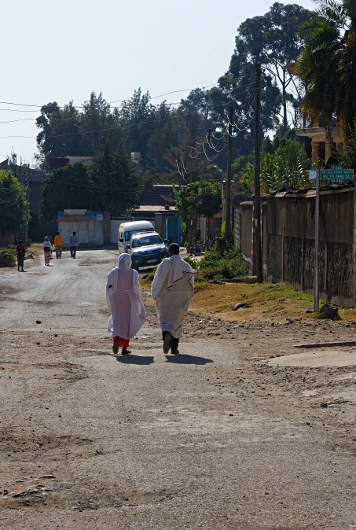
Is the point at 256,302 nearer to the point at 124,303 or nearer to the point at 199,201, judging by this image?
the point at 124,303

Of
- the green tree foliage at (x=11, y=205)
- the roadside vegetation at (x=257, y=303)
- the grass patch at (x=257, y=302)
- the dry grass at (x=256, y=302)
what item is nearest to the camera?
the roadside vegetation at (x=257, y=303)

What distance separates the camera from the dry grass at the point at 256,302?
15256 mm

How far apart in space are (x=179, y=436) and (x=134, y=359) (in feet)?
14.0

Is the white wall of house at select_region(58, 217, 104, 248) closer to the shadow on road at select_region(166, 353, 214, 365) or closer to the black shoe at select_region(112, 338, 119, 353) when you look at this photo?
the black shoe at select_region(112, 338, 119, 353)

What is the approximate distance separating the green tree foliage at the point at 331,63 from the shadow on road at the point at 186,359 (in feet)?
58.0

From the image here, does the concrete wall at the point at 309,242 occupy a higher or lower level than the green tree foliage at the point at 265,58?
lower

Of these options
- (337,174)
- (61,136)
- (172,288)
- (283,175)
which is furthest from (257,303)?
(61,136)

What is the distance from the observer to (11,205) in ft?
207

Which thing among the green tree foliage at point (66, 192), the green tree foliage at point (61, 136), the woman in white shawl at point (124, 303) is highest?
the green tree foliage at point (61, 136)

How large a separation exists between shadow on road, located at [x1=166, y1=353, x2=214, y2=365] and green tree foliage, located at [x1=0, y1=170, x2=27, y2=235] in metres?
54.2

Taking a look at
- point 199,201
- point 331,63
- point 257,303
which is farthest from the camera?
point 199,201

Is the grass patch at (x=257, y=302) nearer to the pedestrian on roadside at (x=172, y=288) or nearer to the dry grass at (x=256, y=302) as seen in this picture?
the dry grass at (x=256, y=302)

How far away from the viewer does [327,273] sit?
51.6 ft

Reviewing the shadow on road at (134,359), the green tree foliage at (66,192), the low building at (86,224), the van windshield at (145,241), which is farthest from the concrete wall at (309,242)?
the green tree foliage at (66,192)
